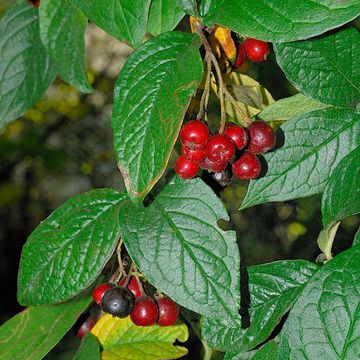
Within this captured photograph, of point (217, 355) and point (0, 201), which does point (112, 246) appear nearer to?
point (217, 355)

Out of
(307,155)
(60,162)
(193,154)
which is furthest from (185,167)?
(60,162)

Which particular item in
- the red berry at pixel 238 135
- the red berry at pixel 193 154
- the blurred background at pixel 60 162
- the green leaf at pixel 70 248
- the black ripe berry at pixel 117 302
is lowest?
the blurred background at pixel 60 162

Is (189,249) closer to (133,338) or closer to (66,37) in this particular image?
(133,338)

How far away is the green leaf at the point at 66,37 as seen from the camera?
96 centimetres

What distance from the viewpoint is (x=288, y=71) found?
0.72 meters

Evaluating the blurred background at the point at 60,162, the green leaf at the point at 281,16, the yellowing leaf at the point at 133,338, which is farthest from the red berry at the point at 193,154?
the blurred background at the point at 60,162

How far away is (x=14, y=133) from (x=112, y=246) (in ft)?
8.21

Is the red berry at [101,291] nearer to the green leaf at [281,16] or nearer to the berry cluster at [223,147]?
the berry cluster at [223,147]

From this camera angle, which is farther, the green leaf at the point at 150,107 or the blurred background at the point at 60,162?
the blurred background at the point at 60,162

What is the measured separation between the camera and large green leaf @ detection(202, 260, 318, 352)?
0.75 metres

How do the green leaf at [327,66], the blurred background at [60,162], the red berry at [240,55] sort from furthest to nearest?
the blurred background at [60,162], the red berry at [240,55], the green leaf at [327,66]

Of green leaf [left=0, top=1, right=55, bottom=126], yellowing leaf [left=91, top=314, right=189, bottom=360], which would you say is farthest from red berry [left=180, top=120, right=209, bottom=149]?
green leaf [left=0, top=1, right=55, bottom=126]

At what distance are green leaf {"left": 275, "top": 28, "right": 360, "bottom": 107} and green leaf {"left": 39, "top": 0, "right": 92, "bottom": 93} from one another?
32 centimetres

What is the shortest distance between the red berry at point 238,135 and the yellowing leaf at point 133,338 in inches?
11.9
